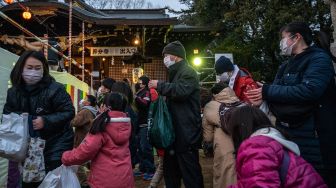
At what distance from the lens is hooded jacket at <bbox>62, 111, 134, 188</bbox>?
3.49 meters

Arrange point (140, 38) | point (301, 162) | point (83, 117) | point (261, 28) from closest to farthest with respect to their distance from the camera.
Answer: point (301, 162)
point (83, 117)
point (140, 38)
point (261, 28)

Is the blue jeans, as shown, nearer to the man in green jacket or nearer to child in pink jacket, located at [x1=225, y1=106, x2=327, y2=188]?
the man in green jacket

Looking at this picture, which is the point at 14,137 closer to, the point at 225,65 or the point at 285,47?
the point at 285,47

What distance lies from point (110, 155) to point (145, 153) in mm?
3431

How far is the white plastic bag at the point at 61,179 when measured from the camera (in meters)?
2.97

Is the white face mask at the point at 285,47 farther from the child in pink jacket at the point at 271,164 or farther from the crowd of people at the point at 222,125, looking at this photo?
the child in pink jacket at the point at 271,164

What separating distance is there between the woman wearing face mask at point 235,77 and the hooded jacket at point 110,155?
1690mm

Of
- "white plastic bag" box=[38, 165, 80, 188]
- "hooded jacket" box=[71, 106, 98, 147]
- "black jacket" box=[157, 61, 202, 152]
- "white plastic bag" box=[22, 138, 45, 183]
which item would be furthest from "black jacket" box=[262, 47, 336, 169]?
"hooded jacket" box=[71, 106, 98, 147]

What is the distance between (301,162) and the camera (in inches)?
84.7

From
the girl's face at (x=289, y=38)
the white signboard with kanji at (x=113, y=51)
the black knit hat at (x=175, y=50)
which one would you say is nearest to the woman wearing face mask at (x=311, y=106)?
the girl's face at (x=289, y=38)

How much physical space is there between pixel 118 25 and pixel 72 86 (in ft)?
19.1

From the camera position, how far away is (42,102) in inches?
122

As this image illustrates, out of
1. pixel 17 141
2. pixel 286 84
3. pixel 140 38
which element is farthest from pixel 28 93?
pixel 140 38

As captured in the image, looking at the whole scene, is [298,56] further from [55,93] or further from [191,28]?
[191,28]
